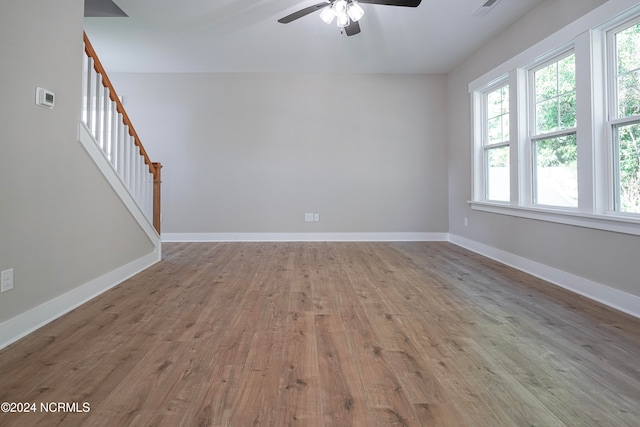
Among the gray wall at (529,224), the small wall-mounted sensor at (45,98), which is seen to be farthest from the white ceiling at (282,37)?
the small wall-mounted sensor at (45,98)

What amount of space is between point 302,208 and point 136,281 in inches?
114

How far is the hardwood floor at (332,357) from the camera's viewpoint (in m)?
1.26

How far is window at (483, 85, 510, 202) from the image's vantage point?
4047mm

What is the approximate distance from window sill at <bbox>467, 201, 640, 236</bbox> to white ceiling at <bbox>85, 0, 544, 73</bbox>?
6.78ft

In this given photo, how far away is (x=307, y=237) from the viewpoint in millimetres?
5504

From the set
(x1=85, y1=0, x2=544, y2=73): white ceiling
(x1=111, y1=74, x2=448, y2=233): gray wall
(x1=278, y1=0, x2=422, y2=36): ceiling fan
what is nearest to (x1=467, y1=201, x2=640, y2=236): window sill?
(x1=111, y1=74, x2=448, y2=233): gray wall

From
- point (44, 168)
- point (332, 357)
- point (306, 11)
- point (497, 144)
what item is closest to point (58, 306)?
point (44, 168)

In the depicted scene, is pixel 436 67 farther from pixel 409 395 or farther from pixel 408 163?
pixel 409 395

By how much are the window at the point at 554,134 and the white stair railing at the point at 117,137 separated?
13.5ft

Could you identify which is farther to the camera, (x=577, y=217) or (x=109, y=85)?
(x=109, y=85)

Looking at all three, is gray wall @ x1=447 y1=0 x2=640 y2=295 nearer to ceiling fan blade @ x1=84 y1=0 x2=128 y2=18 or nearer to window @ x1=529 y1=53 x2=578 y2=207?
window @ x1=529 y1=53 x2=578 y2=207

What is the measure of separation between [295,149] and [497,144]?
9.77ft

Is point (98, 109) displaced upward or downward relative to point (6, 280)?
upward

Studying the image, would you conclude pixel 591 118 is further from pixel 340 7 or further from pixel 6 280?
pixel 6 280
